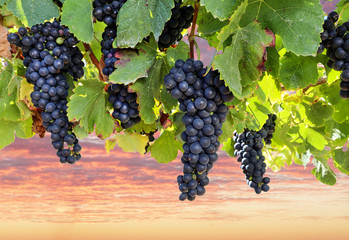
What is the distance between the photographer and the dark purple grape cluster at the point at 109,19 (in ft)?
3.87

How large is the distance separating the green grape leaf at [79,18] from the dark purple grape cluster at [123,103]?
0.56ft

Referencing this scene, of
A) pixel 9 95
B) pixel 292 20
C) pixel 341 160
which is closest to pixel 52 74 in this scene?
pixel 9 95

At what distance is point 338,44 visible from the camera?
1.12 m

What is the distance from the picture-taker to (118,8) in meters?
1.18

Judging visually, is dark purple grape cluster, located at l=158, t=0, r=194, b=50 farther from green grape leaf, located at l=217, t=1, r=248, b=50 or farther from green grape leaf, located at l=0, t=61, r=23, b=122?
green grape leaf, located at l=0, t=61, r=23, b=122

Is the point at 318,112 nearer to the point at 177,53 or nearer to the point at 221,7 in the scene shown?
the point at 177,53

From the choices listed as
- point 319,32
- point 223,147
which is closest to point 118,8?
point 319,32

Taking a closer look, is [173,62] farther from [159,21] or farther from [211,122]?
[211,122]

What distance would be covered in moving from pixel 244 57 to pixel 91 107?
56 centimetres

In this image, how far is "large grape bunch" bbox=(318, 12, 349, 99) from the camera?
1122 millimetres

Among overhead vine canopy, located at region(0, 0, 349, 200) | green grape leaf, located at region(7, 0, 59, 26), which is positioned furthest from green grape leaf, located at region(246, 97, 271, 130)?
green grape leaf, located at region(7, 0, 59, 26)

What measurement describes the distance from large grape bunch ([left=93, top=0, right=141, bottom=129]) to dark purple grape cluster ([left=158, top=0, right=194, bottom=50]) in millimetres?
144

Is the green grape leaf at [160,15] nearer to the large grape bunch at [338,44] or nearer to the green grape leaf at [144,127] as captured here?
the large grape bunch at [338,44]

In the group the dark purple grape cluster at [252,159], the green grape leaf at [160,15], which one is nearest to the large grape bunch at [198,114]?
the green grape leaf at [160,15]
